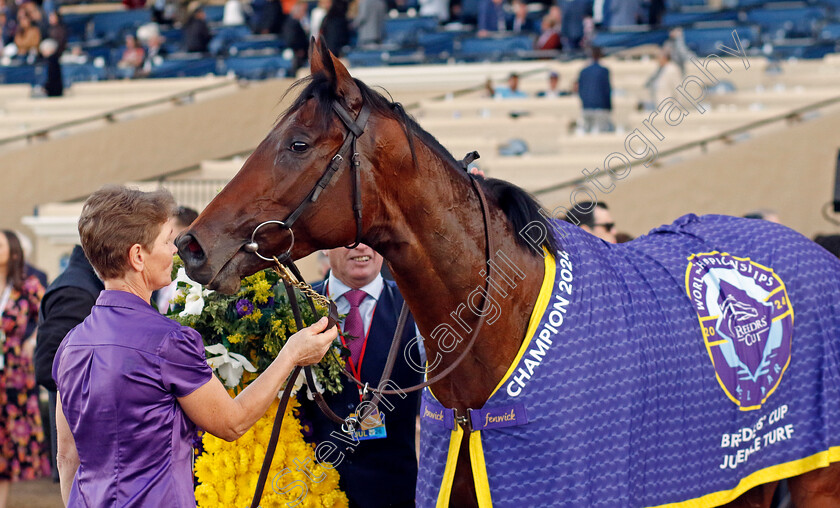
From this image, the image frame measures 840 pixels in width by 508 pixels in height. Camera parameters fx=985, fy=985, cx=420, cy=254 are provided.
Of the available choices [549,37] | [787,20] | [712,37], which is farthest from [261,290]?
[787,20]

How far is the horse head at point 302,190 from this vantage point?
282 cm

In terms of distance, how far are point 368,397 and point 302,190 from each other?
909mm

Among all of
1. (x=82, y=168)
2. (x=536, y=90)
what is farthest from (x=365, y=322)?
(x=82, y=168)

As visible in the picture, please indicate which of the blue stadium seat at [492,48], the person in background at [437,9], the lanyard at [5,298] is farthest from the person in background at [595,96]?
the lanyard at [5,298]

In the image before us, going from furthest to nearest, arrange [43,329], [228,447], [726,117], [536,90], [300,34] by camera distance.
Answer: [300,34]
[536,90]
[726,117]
[43,329]
[228,447]

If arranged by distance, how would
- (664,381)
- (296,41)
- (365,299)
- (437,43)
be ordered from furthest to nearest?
(437,43) < (296,41) < (365,299) < (664,381)

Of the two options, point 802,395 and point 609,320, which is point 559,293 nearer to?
point 609,320

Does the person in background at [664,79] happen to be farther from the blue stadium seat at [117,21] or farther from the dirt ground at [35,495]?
the blue stadium seat at [117,21]

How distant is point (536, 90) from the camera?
1368 centimetres

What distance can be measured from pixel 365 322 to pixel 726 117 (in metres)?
8.63

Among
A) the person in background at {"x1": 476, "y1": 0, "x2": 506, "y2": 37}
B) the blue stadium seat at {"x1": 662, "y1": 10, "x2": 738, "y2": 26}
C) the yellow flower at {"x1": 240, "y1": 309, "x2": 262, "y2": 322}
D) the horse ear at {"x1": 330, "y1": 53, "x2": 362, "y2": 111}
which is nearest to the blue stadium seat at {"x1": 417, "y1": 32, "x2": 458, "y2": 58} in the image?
the person in background at {"x1": 476, "y1": 0, "x2": 506, "y2": 37}

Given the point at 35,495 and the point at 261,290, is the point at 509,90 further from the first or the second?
the point at 261,290

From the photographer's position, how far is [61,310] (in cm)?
428

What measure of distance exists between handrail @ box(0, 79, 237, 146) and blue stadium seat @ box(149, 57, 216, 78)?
1721 millimetres
